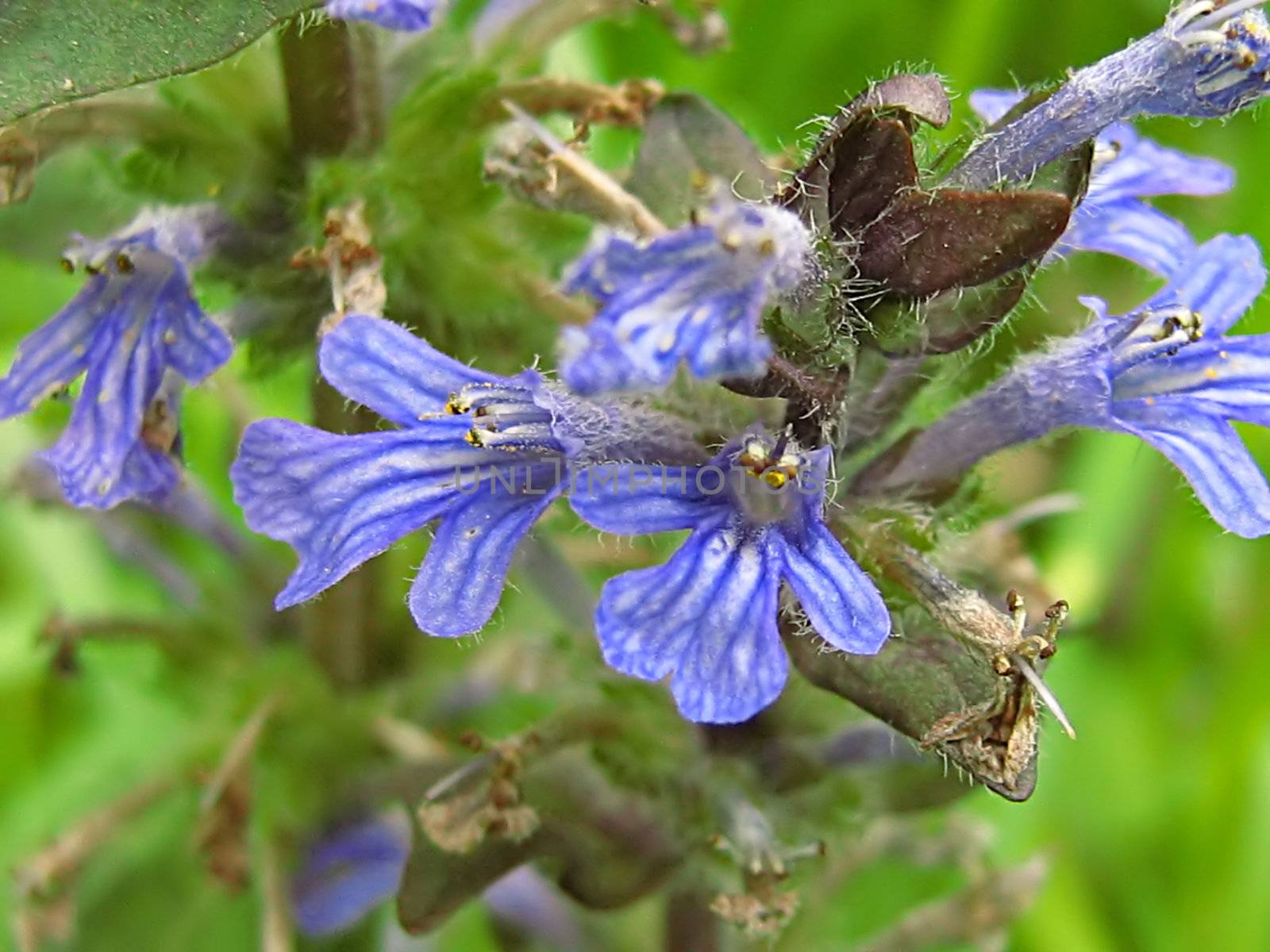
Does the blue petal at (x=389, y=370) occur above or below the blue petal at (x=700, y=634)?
above

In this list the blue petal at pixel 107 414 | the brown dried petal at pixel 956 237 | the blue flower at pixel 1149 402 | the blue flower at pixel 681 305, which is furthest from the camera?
the blue petal at pixel 107 414

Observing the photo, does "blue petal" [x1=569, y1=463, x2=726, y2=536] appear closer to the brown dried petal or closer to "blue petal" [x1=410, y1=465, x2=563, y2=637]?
"blue petal" [x1=410, y1=465, x2=563, y2=637]

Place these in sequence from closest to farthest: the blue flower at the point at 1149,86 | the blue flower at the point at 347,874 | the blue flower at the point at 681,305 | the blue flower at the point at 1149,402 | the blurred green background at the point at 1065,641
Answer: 1. the blue flower at the point at 681,305
2. the blue flower at the point at 1149,86
3. the blue flower at the point at 1149,402
4. the blue flower at the point at 347,874
5. the blurred green background at the point at 1065,641

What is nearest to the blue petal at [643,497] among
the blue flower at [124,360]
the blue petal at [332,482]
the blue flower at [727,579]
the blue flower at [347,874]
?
the blue flower at [727,579]

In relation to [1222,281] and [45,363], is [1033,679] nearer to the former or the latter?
[1222,281]

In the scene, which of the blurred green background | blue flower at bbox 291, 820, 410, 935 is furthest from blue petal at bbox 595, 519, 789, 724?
the blurred green background

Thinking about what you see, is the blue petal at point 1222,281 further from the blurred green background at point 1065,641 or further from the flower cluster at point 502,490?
the blurred green background at point 1065,641

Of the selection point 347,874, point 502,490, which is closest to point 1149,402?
point 502,490

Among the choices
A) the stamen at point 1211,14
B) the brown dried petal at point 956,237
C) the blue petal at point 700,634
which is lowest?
the blue petal at point 700,634

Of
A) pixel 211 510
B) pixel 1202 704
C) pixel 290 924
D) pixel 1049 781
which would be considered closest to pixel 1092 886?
pixel 1049 781
